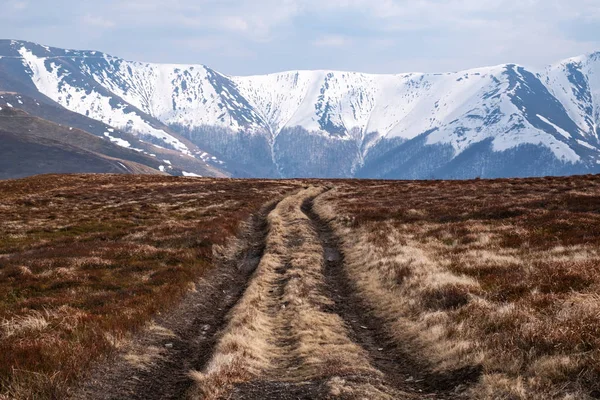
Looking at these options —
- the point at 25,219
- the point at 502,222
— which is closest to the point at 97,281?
the point at 502,222

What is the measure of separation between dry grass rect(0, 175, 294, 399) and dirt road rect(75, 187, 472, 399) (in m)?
0.86

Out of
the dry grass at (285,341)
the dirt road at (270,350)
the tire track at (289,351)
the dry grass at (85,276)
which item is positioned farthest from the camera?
the dry grass at (85,276)

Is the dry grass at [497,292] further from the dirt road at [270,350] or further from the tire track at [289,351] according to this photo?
the tire track at [289,351]

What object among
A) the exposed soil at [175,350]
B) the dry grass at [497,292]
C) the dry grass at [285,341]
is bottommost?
the exposed soil at [175,350]

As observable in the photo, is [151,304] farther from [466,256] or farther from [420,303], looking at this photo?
[466,256]

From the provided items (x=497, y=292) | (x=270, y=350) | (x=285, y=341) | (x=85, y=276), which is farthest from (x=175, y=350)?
(x=497, y=292)

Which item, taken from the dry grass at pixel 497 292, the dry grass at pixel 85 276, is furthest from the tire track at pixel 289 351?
the dry grass at pixel 85 276

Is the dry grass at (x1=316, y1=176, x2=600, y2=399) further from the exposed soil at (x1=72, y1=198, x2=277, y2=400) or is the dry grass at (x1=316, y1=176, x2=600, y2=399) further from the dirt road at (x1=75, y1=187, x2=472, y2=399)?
the exposed soil at (x1=72, y1=198, x2=277, y2=400)

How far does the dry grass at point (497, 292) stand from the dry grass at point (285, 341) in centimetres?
190

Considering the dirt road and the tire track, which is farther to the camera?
→ the dirt road

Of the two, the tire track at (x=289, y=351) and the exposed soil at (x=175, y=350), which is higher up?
the tire track at (x=289, y=351)

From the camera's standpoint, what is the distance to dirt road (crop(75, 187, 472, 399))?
11477mm

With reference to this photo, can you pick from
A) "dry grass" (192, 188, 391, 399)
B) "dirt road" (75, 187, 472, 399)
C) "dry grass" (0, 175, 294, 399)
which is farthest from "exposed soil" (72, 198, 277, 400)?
"dry grass" (192, 188, 391, 399)

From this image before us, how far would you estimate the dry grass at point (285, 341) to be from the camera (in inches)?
475
